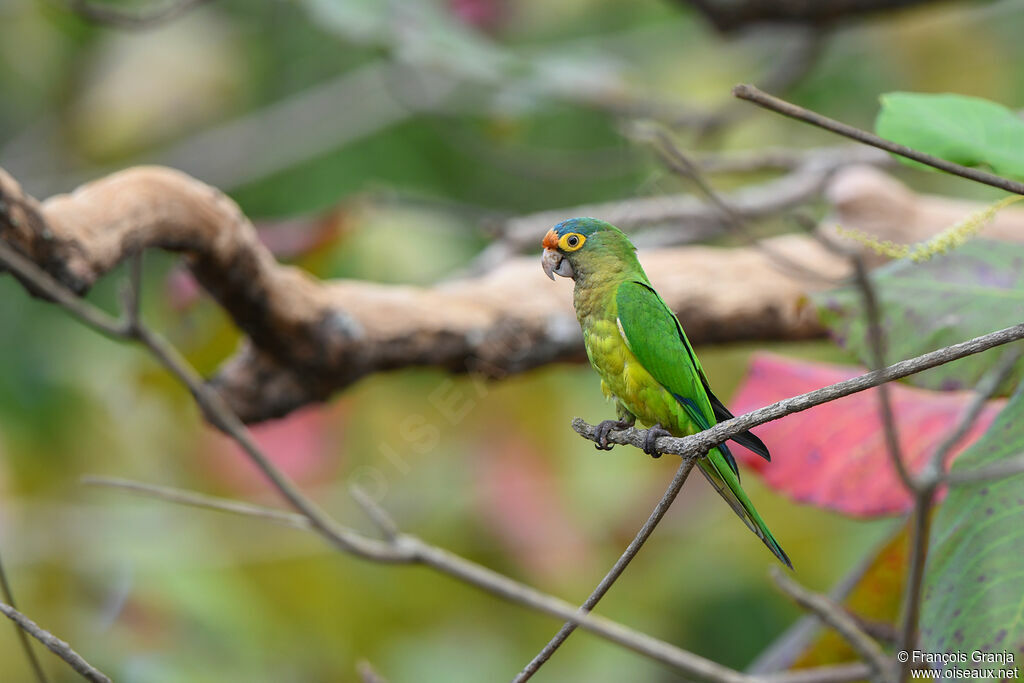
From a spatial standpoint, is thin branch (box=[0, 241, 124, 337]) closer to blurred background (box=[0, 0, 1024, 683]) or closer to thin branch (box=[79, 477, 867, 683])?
thin branch (box=[79, 477, 867, 683])

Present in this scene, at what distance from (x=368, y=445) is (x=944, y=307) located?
1.94 m

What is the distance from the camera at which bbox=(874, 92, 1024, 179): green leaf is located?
0.71 meters

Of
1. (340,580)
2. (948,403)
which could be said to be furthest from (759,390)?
(340,580)

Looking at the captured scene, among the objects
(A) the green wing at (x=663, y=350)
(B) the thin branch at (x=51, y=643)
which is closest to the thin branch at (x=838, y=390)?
(A) the green wing at (x=663, y=350)

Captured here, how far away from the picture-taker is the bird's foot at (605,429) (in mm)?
673

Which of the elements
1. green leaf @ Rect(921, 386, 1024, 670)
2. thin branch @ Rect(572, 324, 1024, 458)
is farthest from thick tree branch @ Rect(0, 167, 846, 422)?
thin branch @ Rect(572, 324, 1024, 458)

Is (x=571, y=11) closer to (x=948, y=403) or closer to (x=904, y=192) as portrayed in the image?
(x=904, y=192)

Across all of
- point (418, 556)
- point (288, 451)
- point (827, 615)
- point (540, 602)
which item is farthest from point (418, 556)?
point (288, 451)

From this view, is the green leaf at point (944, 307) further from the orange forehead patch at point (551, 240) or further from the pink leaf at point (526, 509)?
the pink leaf at point (526, 509)

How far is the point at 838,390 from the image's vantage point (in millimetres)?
482

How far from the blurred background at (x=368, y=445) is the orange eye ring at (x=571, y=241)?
90 cm

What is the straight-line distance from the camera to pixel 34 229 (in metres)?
0.85

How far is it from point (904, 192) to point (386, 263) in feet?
4.25

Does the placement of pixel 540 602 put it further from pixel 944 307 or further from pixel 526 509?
pixel 526 509
